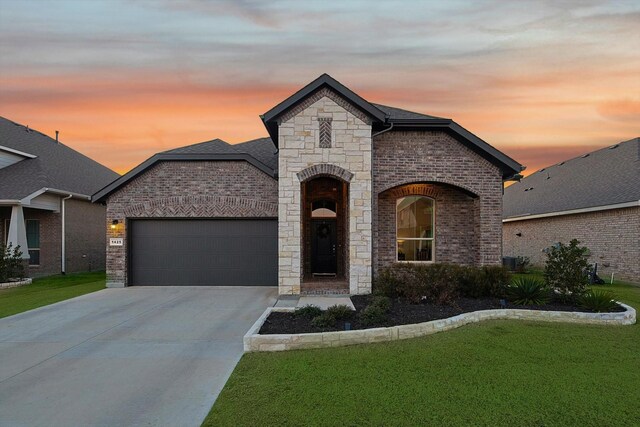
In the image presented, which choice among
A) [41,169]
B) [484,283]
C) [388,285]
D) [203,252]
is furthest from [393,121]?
[41,169]

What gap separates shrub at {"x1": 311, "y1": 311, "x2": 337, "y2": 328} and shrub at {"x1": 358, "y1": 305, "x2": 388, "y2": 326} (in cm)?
59

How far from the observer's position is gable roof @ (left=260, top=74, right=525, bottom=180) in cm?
1073

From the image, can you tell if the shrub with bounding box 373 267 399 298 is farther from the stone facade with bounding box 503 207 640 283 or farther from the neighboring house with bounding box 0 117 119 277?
the neighboring house with bounding box 0 117 119 277

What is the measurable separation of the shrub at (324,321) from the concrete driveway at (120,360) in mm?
1385

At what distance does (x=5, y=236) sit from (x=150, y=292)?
9.09 metres

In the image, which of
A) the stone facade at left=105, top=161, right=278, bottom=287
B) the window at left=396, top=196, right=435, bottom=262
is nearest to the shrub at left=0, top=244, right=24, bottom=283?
the stone facade at left=105, top=161, right=278, bottom=287

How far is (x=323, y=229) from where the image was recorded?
14922 millimetres

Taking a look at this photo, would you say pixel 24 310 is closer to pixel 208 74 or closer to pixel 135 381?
pixel 135 381

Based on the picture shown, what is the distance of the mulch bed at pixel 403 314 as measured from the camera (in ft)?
23.2

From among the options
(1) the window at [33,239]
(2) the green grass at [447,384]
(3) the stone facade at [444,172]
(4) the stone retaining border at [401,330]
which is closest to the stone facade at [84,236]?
(1) the window at [33,239]

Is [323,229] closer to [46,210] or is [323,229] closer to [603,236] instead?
[603,236]

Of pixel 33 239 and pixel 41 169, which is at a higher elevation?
pixel 41 169

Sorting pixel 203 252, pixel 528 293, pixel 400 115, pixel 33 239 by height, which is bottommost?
pixel 528 293

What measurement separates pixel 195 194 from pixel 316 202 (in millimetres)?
4363
